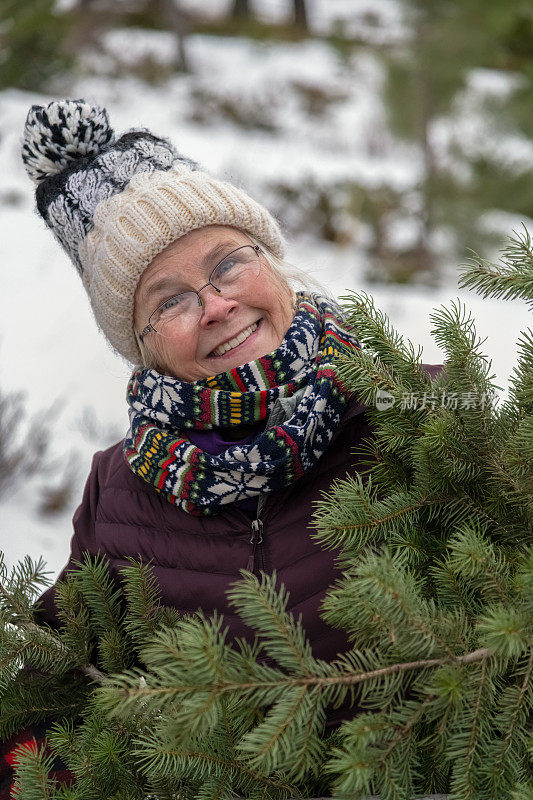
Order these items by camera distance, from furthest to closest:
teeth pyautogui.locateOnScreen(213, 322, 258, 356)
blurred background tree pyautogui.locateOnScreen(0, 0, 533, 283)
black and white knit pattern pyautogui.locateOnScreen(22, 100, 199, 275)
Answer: blurred background tree pyautogui.locateOnScreen(0, 0, 533, 283)
black and white knit pattern pyautogui.locateOnScreen(22, 100, 199, 275)
teeth pyautogui.locateOnScreen(213, 322, 258, 356)

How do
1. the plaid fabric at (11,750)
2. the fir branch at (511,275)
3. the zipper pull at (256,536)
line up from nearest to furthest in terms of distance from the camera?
the fir branch at (511,275), the plaid fabric at (11,750), the zipper pull at (256,536)

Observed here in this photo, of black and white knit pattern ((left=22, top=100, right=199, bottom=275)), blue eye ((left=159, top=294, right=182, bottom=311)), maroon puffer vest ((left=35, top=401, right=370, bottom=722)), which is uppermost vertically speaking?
black and white knit pattern ((left=22, top=100, right=199, bottom=275))

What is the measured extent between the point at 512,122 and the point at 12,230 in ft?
15.5

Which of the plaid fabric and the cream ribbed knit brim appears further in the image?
the cream ribbed knit brim

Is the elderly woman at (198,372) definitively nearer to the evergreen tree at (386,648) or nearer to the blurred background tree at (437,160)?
the evergreen tree at (386,648)

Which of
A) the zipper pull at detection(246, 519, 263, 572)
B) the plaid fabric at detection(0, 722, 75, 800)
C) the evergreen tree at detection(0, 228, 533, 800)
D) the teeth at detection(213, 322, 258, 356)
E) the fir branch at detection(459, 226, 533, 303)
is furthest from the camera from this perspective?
the teeth at detection(213, 322, 258, 356)

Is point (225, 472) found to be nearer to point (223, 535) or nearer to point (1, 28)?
point (223, 535)

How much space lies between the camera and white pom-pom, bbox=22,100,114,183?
1.64m

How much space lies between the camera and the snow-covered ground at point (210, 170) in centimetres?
423

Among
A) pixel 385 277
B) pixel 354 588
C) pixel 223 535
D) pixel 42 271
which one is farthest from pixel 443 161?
pixel 354 588

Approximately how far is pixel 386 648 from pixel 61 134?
1.37 meters

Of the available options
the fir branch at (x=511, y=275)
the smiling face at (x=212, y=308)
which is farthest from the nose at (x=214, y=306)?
the fir branch at (x=511, y=275)
